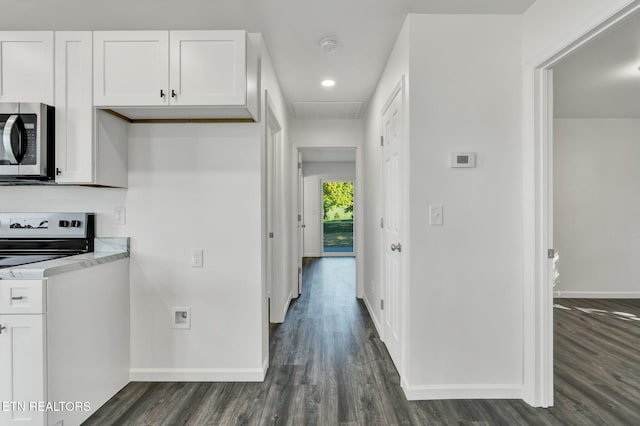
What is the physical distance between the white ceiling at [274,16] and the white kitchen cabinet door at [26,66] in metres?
0.26

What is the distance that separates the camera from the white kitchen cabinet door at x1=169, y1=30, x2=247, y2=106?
85.9 inches

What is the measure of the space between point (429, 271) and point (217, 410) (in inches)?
62.3

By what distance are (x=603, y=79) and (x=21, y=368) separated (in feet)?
16.6

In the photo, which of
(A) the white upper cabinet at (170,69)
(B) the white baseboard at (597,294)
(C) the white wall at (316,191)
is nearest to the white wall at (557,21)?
(A) the white upper cabinet at (170,69)

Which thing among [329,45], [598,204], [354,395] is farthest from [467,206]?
[598,204]

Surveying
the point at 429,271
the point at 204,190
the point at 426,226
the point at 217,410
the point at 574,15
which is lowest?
the point at 217,410

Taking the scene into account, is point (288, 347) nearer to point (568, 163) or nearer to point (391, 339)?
point (391, 339)

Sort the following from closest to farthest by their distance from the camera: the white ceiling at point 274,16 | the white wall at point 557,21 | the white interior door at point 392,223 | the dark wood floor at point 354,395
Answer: the white wall at point 557,21
the dark wood floor at point 354,395
the white ceiling at point 274,16
the white interior door at point 392,223

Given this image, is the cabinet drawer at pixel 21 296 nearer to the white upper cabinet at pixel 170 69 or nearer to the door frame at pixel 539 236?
the white upper cabinet at pixel 170 69

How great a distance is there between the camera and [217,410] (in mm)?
2209

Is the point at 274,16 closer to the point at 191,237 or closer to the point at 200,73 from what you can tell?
the point at 200,73

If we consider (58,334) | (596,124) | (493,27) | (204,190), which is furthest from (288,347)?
(596,124)

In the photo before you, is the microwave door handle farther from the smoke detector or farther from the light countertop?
the smoke detector

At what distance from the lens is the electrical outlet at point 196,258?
256 centimetres
